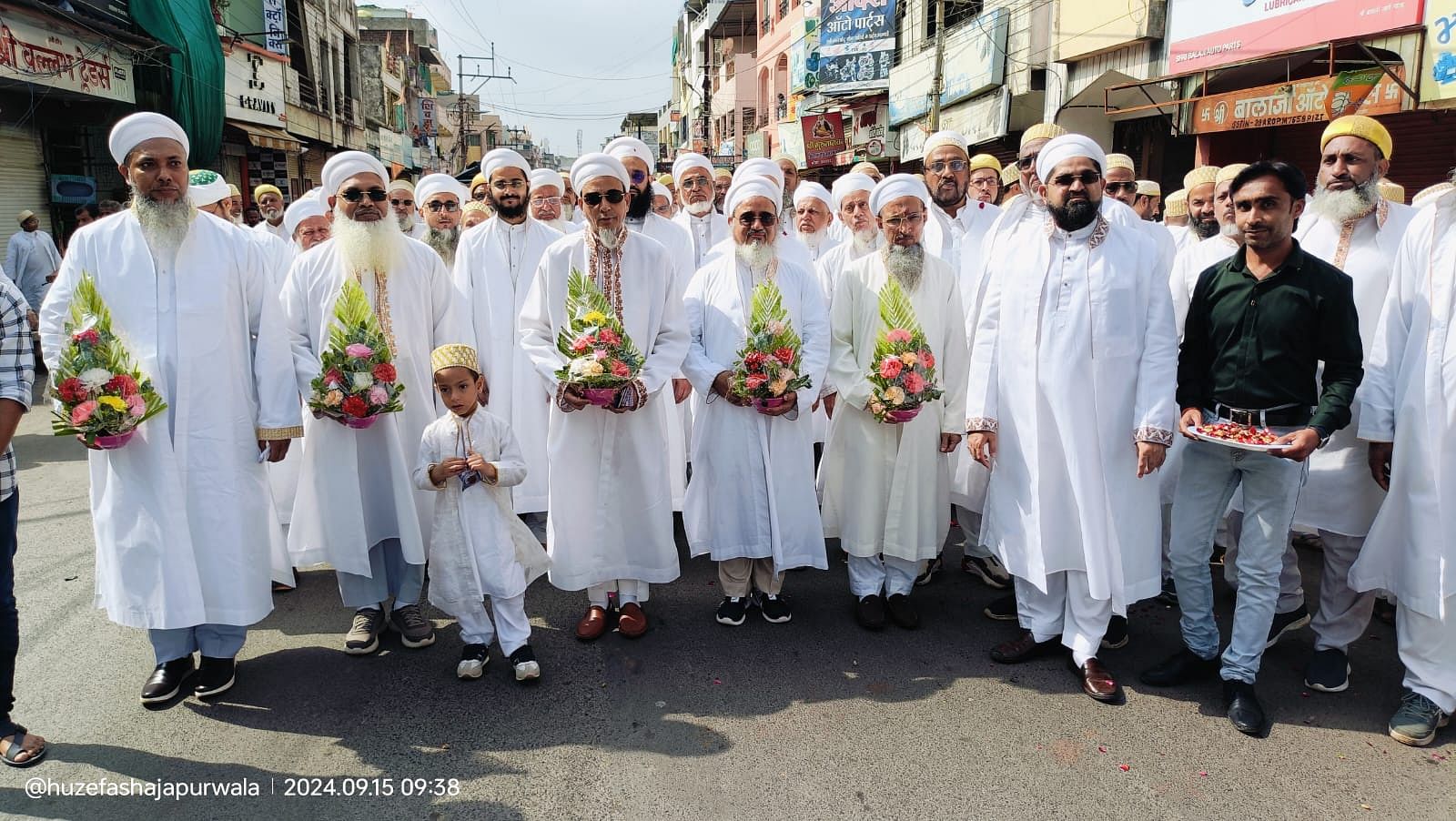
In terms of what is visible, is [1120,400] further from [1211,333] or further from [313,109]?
[313,109]

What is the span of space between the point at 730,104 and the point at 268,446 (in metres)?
44.1

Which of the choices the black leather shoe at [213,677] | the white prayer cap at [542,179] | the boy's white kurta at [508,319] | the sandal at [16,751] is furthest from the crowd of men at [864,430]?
the white prayer cap at [542,179]

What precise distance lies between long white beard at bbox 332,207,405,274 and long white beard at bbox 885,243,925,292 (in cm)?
249

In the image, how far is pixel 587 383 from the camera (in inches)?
159

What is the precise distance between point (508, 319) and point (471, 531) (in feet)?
7.53

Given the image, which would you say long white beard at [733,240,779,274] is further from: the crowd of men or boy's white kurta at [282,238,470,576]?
boy's white kurta at [282,238,470,576]

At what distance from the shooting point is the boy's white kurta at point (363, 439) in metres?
4.27

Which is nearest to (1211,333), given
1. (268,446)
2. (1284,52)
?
(268,446)

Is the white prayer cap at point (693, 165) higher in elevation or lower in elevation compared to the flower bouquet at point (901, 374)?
higher

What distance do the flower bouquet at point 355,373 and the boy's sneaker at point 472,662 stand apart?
113cm

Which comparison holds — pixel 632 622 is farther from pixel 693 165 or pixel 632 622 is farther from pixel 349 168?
pixel 693 165

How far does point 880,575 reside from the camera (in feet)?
15.4

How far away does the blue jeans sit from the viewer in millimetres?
3668

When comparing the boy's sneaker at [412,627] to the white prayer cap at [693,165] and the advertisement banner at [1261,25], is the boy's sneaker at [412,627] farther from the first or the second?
the advertisement banner at [1261,25]
